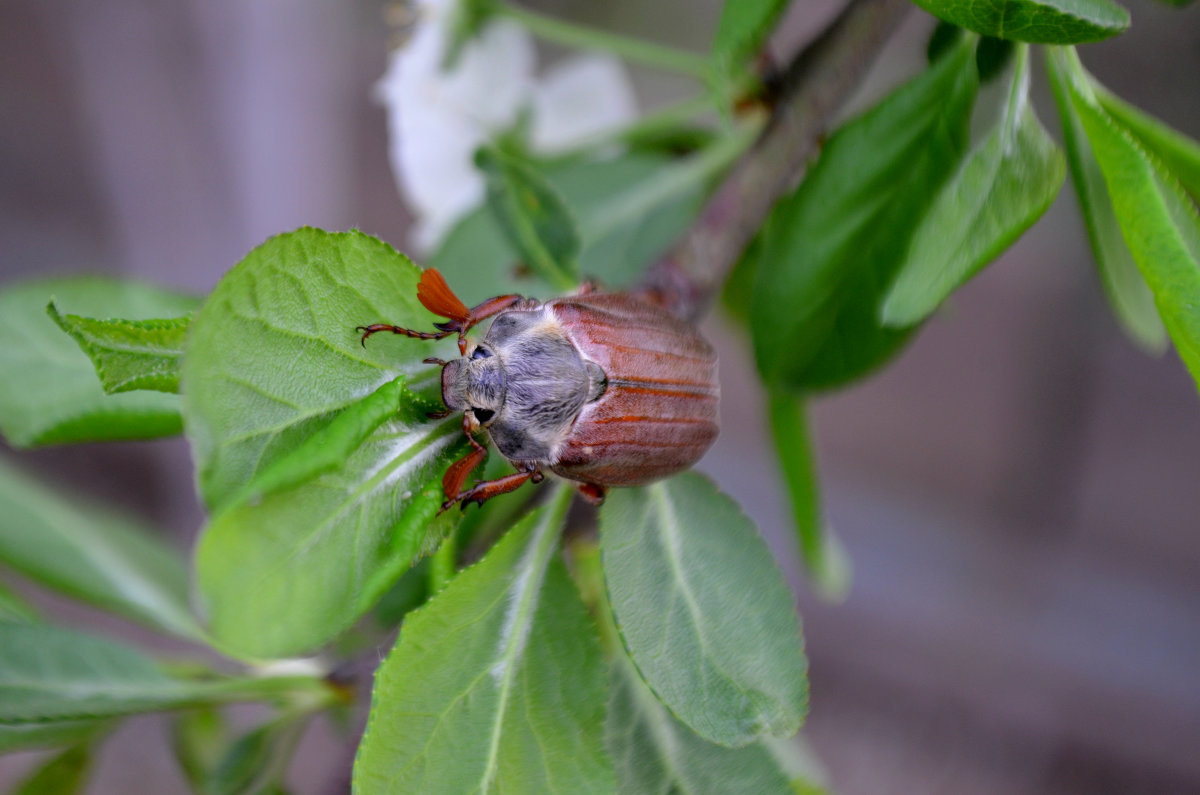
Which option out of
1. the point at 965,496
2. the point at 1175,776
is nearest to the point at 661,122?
the point at 965,496

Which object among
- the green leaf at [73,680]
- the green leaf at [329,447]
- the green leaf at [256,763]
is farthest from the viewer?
the green leaf at [256,763]

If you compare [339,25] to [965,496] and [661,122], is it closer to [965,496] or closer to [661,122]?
[661,122]

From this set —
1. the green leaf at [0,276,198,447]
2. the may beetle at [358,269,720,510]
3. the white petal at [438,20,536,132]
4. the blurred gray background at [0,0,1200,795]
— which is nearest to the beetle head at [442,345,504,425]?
Answer: the may beetle at [358,269,720,510]

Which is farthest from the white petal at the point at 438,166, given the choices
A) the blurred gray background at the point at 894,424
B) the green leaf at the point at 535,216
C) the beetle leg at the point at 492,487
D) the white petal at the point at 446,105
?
the blurred gray background at the point at 894,424

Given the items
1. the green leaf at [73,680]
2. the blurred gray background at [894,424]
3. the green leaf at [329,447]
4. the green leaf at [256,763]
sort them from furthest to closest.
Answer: the blurred gray background at [894,424]
the green leaf at [256,763]
the green leaf at [73,680]
the green leaf at [329,447]

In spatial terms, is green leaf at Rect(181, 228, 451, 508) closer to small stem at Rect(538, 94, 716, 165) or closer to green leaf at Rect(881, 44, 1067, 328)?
green leaf at Rect(881, 44, 1067, 328)

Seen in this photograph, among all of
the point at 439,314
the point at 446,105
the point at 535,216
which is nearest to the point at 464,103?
the point at 446,105

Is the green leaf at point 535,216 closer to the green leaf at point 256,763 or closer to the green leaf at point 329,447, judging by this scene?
the green leaf at point 329,447
